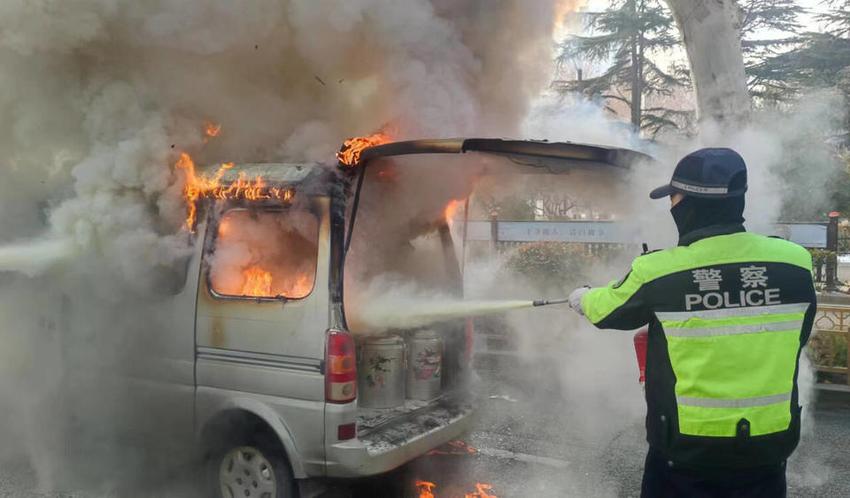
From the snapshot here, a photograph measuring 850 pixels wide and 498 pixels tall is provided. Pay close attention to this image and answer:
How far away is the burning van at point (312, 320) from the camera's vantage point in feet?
12.3

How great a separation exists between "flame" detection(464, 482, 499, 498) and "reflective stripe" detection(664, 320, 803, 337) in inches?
103

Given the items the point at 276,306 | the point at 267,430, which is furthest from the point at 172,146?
the point at 267,430

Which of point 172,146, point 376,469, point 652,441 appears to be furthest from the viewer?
point 172,146

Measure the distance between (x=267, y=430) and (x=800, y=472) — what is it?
13.7 feet

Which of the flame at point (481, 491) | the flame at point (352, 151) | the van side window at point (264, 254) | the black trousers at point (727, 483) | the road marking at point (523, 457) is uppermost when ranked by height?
the flame at point (352, 151)

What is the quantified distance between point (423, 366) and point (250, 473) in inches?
54.8

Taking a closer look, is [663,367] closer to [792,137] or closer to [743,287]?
[743,287]

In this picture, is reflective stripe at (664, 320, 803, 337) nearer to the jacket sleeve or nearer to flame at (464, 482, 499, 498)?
the jacket sleeve

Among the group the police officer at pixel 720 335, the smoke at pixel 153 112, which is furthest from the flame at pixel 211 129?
the police officer at pixel 720 335

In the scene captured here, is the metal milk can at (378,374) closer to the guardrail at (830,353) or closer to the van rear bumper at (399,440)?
the van rear bumper at (399,440)

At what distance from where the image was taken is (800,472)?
5.32 meters

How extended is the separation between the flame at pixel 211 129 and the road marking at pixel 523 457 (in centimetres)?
331

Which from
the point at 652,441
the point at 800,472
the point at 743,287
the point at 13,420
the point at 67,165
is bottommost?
the point at 800,472

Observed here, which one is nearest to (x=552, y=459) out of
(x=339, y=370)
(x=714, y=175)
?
(x=339, y=370)
